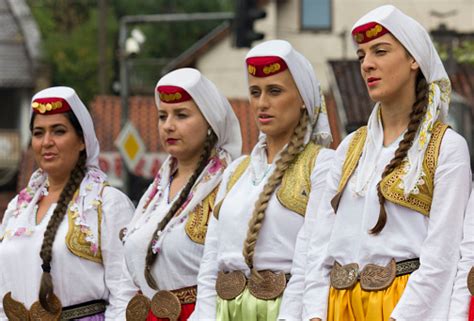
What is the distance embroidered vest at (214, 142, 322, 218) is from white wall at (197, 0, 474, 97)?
26.7 metres

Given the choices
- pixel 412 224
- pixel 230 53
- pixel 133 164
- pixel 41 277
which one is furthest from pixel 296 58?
pixel 230 53

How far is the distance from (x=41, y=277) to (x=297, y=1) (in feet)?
89.4

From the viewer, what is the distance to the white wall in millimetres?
33594

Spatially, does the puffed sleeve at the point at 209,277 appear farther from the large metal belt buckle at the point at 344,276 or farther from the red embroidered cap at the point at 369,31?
the red embroidered cap at the point at 369,31

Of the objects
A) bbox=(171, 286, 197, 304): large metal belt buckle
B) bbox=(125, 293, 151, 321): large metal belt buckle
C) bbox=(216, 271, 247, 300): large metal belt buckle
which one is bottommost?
bbox=(125, 293, 151, 321): large metal belt buckle

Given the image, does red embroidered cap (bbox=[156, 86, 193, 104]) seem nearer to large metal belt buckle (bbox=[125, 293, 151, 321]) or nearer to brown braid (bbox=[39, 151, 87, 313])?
brown braid (bbox=[39, 151, 87, 313])

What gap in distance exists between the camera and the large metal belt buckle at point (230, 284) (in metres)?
6.78

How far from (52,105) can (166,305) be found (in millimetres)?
1394

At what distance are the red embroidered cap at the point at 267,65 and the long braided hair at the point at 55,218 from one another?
1.46 m

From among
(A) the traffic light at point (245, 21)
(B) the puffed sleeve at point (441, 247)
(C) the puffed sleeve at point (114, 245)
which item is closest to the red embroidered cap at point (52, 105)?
(C) the puffed sleeve at point (114, 245)

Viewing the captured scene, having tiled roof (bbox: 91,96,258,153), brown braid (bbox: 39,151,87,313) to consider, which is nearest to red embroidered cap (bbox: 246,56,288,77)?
brown braid (bbox: 39,151,87,313)

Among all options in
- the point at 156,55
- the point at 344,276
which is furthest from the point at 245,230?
the point at 156,55

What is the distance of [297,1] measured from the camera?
1358 inches

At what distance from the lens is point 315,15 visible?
3459 centimetres
